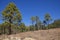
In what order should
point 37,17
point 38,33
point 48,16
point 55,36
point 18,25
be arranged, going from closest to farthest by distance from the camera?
point 55,36
point 38,33
point 18,25
point 48,16
point 37,17

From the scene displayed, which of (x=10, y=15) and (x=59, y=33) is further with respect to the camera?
(x=10, y=15)

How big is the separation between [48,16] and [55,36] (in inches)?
1237

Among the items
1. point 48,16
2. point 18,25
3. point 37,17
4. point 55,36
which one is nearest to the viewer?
point 55,36

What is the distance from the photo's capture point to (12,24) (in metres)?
32.4

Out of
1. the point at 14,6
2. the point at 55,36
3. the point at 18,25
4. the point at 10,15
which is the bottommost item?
the point at 55,36

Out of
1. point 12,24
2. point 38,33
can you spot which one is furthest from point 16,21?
point 38,33

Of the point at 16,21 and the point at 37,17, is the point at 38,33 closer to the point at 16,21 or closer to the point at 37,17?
the point at 16,21

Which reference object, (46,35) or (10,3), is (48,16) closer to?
(10,3)

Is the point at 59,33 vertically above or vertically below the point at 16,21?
below

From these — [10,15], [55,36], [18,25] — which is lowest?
[55,36]

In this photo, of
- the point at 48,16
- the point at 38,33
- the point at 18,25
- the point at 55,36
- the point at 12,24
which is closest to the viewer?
the point at 55,36

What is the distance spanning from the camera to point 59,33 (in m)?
20.0

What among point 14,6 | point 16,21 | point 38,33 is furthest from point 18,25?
point 38,33

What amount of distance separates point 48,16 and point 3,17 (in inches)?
824
